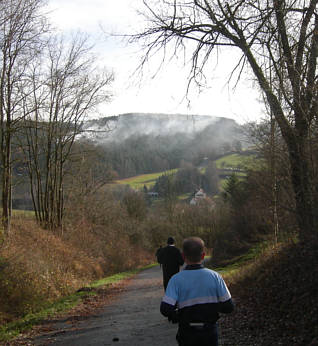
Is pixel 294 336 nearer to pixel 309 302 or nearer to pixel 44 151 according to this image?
pixel 309 302

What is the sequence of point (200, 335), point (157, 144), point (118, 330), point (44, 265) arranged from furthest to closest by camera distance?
point (157, 144)
point (44, 265)
point (118, 330)
point (200, 335)

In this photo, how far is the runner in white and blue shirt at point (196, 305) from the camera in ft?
12.3

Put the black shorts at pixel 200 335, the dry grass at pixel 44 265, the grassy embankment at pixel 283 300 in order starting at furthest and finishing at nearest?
the dry grass at pixel 44 265
the grassy embankment at pixel 283 300
the black shorts at pixel 200 335

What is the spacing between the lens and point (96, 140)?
24891mm

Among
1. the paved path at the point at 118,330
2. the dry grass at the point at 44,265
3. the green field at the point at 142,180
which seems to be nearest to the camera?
the paved path at the point at 118,330

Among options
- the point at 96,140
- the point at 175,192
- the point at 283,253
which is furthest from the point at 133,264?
the point at 283,253

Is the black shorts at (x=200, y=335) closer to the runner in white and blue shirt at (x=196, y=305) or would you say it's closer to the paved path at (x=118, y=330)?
the runner in white and blue shirt at (x=196, y=305)

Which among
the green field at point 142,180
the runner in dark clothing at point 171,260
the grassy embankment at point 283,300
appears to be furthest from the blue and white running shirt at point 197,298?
the green field at point 142,180

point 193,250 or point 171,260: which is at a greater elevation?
point 193,250

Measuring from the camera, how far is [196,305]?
3.78 meters

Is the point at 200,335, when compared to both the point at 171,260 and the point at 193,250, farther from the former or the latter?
the point at 171,260

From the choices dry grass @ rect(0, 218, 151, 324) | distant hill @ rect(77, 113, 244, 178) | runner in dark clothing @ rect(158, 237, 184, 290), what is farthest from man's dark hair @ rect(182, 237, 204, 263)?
distant hill @ rect(77, 113, 244, 178)

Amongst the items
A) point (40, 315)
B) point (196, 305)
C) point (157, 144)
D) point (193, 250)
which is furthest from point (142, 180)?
point (196, 305)

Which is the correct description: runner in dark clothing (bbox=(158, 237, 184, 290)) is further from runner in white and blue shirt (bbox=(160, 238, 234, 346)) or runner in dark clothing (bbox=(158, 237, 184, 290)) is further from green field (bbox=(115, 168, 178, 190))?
green field (bbox=(115, 168, 178, 190))
